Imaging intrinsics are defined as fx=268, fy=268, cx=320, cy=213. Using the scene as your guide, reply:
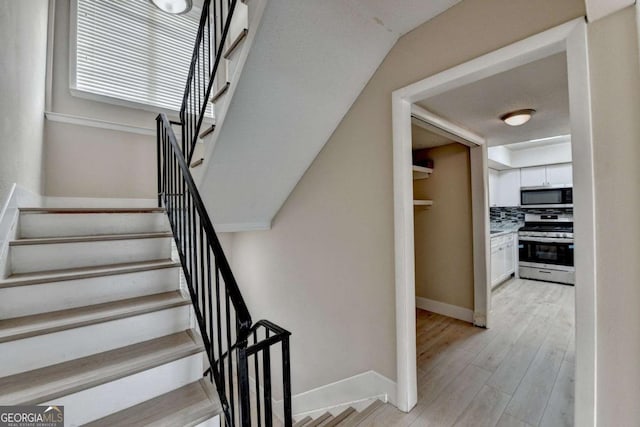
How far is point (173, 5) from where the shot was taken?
2770 millimetres

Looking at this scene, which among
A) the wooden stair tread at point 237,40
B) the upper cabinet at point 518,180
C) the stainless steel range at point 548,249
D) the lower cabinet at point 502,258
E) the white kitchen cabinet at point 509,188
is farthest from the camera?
the white kitchen cabinet at point 509,188

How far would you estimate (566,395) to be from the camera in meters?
1.94

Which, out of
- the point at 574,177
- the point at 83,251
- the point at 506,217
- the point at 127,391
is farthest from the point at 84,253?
the point at 506,217

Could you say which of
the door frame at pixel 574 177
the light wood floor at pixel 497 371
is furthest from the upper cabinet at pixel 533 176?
the door frame at pixel 574 177

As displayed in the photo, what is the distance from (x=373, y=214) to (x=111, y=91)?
327cm

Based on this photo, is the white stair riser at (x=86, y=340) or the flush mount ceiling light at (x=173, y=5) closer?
the white stair riser at (x=86, y=340)

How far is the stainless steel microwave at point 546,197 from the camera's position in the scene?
4.73 metres

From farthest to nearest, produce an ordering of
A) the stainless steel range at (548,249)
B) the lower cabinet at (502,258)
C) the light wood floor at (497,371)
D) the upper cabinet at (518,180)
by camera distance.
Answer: the upper cabinet at (518,180)
the stainless steel range at (548,249)
the lower cabinet at (502,258)
the light wood floor at (497,371)

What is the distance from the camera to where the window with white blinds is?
9.52 feet

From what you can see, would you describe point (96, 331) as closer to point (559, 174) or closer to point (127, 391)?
point (127, 391)

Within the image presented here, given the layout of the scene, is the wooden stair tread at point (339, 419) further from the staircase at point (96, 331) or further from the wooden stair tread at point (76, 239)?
the wooden stair tread at point (76, 239)

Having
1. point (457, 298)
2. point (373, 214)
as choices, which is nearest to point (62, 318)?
point (373, 214)

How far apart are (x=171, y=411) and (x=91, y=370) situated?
1.38 feet

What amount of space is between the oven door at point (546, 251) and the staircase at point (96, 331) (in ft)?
18.8
